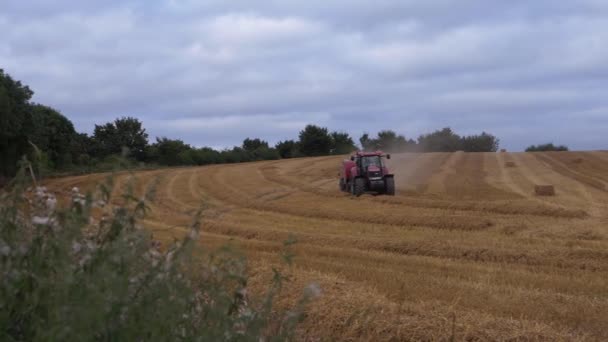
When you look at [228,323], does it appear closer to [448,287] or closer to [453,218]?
[448,287]

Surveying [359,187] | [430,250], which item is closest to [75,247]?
[430,250]

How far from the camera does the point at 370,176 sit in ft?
79.0

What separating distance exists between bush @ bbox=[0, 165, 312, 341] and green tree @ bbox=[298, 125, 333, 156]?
65.7 metres

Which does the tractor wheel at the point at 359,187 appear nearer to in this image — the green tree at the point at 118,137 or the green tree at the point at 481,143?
the green tree at the point at 118,137

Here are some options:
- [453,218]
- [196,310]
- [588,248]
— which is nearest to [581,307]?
[588,248]

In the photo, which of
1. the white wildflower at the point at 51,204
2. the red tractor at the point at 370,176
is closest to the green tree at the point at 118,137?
the red tractor at the point at 370,176

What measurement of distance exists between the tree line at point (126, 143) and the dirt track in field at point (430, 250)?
222 inches

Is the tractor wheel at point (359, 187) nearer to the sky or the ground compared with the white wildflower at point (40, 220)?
nearer to the ground

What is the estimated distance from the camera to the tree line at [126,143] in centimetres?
3269

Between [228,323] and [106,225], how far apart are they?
89cm

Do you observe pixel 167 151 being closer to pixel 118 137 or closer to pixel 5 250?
pixel 118 137

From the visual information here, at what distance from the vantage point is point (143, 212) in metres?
3.55

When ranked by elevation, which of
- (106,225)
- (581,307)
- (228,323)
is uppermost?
(106,225)

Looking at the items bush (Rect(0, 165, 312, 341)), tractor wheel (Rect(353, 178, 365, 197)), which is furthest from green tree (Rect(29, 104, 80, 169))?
bush (Rect(0, 165, 312, 341))
